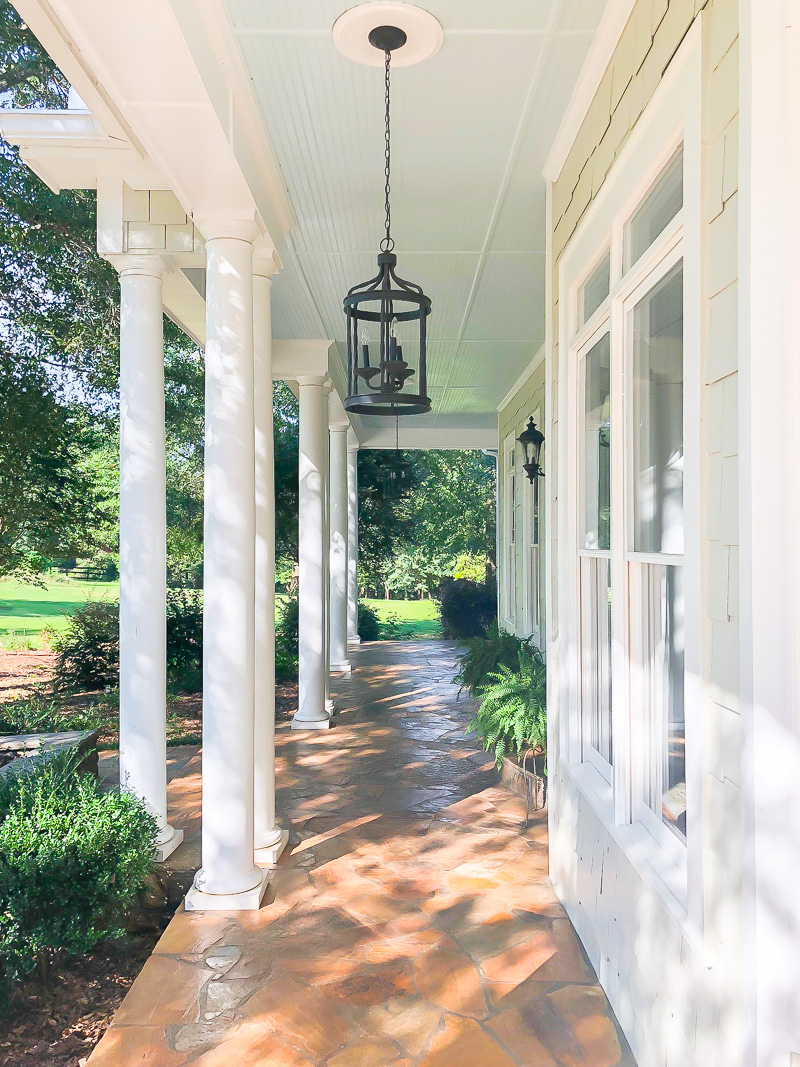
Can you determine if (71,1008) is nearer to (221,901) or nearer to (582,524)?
(221,901)

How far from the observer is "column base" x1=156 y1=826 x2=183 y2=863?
408cm

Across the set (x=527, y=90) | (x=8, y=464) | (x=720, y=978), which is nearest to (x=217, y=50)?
(x=527, y=90)

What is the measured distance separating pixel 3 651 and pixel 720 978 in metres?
11.3

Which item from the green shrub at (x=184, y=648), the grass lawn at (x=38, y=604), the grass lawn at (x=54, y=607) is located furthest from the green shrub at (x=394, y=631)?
the green shrub at (x=184, y=648)

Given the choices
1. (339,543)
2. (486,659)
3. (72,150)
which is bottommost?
(486,659)

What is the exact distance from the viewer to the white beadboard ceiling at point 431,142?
2.77m

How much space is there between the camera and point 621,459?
2.82 meters

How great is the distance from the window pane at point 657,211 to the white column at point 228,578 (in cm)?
171

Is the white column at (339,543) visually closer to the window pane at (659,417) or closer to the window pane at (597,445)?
the window pane at (597,445)

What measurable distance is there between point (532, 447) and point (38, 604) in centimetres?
1189

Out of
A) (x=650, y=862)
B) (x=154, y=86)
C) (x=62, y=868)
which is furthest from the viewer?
(x=62, y=868)

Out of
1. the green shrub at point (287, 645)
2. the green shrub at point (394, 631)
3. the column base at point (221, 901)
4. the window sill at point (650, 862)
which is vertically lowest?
the green shrub at point (394, 631)

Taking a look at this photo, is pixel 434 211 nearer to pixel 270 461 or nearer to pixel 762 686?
pixel 270 461

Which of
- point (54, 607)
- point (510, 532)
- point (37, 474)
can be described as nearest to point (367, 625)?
point (510, 532)
